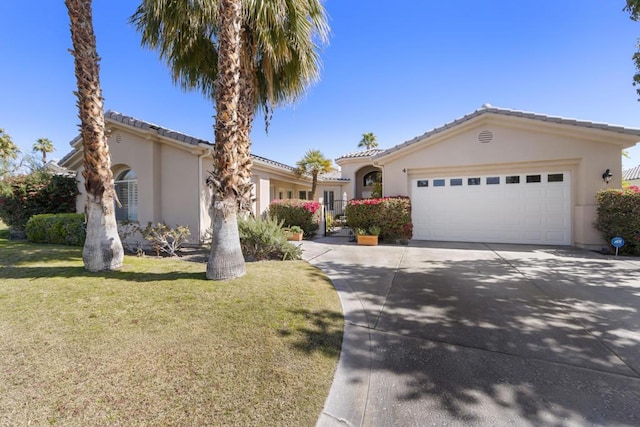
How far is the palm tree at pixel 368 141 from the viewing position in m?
32.5

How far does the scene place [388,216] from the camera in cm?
1095

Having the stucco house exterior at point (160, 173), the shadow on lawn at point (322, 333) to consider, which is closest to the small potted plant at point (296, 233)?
the stucco house exterior at point (160, 173)

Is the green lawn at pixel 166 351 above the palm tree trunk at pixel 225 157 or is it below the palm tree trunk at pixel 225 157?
below

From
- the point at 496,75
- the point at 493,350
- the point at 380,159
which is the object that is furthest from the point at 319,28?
the point at 493,350

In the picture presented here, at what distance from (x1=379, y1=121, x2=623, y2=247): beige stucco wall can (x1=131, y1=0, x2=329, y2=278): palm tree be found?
583 centimetres

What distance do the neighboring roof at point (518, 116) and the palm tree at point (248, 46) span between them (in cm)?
529

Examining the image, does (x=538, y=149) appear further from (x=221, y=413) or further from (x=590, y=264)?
(x=221, y=413)

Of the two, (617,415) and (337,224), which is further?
(337,224)

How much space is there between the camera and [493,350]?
10.2 ft

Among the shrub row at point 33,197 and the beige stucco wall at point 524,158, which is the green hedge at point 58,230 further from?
the beige stucco wall at point 524,158

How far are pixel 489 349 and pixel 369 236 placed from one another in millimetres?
7485

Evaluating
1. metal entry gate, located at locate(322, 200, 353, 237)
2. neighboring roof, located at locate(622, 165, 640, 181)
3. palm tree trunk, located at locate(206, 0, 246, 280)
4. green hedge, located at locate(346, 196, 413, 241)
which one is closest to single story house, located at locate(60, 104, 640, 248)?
green hedge, located at locate(346, 196, 413, 241)

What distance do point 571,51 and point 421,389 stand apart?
1302 cm

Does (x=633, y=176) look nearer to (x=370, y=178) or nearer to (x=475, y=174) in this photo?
(x=370, y=178)
